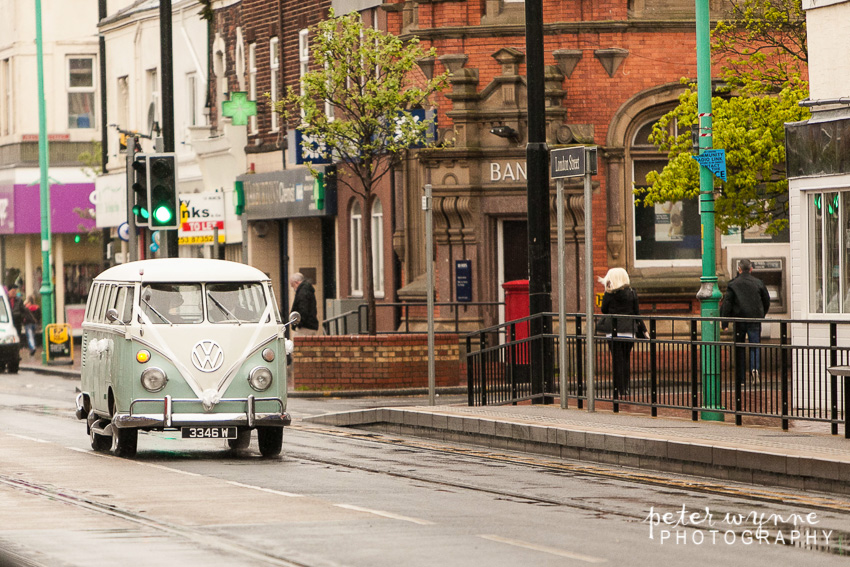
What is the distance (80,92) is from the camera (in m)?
53.1

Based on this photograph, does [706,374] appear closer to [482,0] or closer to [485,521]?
[485,521]

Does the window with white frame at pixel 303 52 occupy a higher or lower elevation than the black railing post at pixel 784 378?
higher

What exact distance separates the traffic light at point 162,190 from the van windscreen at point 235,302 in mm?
5979

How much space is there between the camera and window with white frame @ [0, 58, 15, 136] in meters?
53.4

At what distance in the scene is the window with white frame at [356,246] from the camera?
1356 inches

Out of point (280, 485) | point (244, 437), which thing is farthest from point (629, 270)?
point (280, 485)

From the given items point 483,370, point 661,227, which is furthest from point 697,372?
point 661,227

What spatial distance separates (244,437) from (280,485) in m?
3.43

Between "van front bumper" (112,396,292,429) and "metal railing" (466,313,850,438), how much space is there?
13.5 ft

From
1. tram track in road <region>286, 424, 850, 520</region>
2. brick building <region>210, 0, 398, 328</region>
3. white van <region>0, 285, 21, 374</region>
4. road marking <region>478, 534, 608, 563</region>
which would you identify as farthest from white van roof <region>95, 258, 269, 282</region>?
white van <region>0, 285, 21, 374</region>

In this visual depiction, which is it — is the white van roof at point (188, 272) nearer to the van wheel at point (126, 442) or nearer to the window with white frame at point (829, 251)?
the van wheel at point (126, 442)

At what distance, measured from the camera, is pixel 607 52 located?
93.2 ft

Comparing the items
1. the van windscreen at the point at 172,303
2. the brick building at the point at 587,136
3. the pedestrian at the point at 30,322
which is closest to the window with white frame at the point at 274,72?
the brick building at the point at 587,136

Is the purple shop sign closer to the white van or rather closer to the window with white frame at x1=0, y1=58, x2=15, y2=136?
the window with white frame at x1=0, y1=58, x2=15, y2=136
